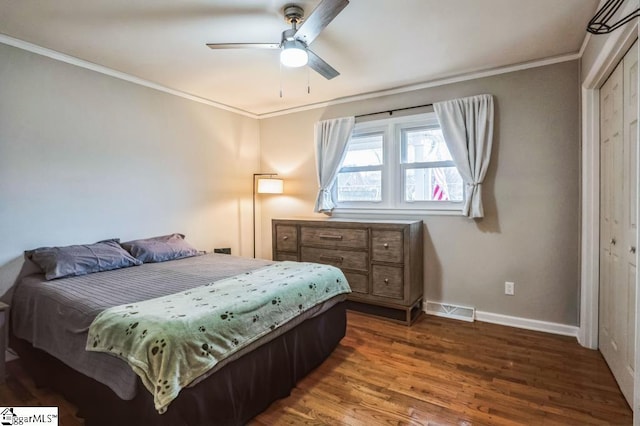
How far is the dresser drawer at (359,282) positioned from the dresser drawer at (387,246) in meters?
0.25

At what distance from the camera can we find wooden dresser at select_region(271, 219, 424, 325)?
10.1 ft

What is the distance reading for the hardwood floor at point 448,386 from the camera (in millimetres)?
1774

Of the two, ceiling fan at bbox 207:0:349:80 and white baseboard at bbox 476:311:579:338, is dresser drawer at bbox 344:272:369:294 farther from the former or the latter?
ceiling fan at bbox 207:0:349:80

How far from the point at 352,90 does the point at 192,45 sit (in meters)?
1.77

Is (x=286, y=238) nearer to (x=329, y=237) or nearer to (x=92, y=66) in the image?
(x=329, y=237)

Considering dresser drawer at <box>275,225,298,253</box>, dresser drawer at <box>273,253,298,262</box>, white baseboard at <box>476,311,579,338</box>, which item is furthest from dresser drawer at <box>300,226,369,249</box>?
white baseboard at <box>476,311,579,338</box>

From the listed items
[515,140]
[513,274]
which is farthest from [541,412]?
[515,140]

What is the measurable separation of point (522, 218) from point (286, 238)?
245cm

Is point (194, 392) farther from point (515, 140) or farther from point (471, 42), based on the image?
point (515, 140)

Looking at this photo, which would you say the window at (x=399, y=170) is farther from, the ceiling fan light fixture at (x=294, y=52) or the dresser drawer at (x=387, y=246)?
the ceiling fan light fixture at (x=294, y=52)

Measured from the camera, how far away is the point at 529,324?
296cm

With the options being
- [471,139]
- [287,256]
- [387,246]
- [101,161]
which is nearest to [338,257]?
[387,246]

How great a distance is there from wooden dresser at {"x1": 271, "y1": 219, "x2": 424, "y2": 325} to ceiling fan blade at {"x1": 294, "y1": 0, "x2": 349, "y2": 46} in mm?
1816

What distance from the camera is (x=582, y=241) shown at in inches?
102
